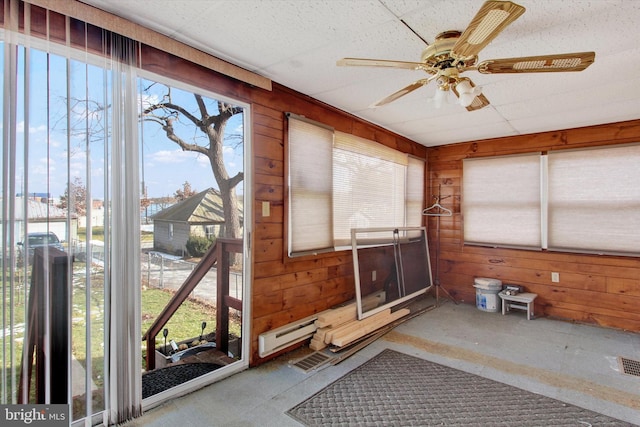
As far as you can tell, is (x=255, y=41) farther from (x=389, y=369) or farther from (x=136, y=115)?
(x=389, y=369)

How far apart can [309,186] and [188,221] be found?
1085 mm

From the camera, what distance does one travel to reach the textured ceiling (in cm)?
166

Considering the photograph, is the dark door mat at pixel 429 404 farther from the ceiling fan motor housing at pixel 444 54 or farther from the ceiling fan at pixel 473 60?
the ceiling fan motor housing at pixel 444 54

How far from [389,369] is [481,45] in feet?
7.43

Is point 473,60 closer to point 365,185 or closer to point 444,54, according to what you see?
point 444,54

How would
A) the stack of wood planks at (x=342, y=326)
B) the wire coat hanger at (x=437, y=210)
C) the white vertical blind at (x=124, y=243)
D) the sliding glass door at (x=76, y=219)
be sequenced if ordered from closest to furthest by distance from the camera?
1. the sliding glass door at (x=76, y=219)
2. the white vertical blind at (x=124, y=243)
3. the stack of wood planks at (x=342, y=326)
4. the wire coat hanger at (x=437, y=210)

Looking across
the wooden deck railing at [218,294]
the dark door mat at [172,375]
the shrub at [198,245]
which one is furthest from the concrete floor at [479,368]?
the shrub at [198,245]

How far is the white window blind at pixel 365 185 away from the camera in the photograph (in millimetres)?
3378

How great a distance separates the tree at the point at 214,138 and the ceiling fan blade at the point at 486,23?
5.60ft

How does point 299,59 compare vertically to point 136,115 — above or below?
above

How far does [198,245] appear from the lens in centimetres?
304

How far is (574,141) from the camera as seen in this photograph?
12.6 ft

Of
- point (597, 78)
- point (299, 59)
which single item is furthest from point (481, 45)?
point (597, 78)

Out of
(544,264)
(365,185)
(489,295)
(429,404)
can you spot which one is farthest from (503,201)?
(429,404)
